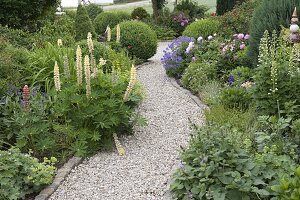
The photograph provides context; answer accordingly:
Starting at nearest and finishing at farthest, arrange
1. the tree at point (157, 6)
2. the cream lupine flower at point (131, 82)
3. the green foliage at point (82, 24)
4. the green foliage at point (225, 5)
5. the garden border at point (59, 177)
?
the garden border at point (59, 177)
the cream lupine flower at point (131, 82)
the green foliage at point (82, 24)
the green foliage at point (225, 5)
the tree at point (157, 6)

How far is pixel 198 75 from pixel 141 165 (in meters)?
3.42

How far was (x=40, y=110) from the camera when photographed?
5461mm

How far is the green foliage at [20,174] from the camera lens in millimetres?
4297

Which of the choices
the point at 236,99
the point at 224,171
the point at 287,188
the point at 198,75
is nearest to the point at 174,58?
the point at 198,75

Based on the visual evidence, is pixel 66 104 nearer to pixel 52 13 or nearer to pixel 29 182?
pixel 29 182

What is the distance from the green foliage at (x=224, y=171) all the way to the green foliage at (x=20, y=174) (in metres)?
1.24

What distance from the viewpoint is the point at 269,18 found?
7285 millimetres

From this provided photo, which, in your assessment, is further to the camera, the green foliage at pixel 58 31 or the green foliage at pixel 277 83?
the green foliage at pixel 58 31

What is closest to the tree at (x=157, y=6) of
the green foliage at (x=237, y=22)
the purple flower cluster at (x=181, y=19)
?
the purple flower cluster at (x=181, y=19)

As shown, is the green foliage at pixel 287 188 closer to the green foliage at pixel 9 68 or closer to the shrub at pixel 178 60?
the green foliage at pixel 9 68

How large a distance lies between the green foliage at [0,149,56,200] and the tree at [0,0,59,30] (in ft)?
22.8

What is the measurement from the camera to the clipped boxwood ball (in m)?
11.8

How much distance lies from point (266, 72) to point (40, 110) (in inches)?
96.6

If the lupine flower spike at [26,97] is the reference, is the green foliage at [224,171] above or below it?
below
